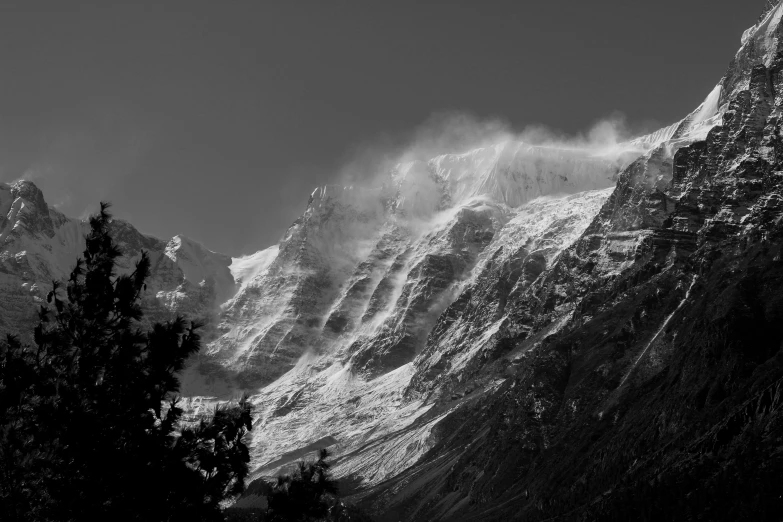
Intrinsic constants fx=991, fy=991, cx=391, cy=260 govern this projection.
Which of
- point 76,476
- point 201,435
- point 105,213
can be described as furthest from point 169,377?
point 105,213

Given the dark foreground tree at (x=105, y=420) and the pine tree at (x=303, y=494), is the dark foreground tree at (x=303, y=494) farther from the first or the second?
the dark foreground tree at (x=105, y=420)

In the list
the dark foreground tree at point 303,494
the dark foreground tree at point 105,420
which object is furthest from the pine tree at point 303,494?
the dark foreground tree at point 105,420

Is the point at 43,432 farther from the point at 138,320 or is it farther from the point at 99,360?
the point at 138,320

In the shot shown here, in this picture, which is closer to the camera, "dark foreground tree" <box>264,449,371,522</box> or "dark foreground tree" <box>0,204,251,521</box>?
"dark foreground tree" <box>0,204,251,521</box>

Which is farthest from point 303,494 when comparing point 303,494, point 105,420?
point 105,420

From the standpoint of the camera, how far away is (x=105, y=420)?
2836cm

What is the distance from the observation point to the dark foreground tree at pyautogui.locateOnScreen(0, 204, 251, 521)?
2722 cm

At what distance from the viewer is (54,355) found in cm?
3014

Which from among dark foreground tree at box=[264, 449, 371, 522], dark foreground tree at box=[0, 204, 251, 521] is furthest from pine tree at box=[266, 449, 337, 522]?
dark foreground tree at box=[0, 204, 251, 521]

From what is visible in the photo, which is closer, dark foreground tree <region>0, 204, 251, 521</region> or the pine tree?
dark foreground tree <region>0, 204, 251, 521</region>

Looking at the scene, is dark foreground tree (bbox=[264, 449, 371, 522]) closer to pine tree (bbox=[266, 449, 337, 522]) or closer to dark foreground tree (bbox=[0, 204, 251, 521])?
pine tree (bbox=[266, 449, 337, 522])

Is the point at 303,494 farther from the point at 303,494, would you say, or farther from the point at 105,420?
the point at 105,420

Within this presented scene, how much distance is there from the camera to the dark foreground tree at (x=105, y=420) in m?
27.2

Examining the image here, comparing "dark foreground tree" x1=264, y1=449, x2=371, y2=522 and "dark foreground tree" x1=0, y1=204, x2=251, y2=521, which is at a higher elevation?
"dark foreground tree" x1=0, y1=204, x2=251, y2=521
